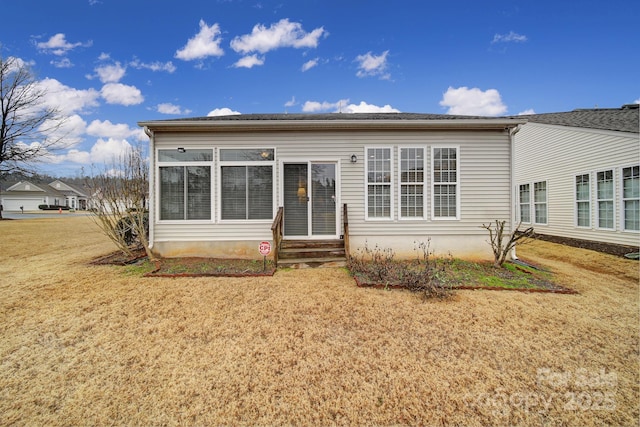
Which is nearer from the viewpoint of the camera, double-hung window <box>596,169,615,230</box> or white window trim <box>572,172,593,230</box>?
double-hung window <box>596,169,615,230</box>

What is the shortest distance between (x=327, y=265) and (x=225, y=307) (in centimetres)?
276

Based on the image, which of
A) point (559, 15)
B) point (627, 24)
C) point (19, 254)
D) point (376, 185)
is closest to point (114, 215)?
point (19, 254)

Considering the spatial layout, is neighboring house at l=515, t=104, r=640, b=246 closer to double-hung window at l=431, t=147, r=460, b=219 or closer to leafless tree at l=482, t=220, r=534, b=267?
leafless tree at l=482, t=220, r=534, b=267

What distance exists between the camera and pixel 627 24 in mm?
9297

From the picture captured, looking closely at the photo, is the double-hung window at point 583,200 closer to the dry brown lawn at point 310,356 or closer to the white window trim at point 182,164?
the dry brown lawn at point 310,356

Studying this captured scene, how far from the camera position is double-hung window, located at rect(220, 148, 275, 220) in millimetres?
6859

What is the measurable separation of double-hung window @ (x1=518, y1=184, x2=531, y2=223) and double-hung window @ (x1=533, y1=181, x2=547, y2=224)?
0.30 metres

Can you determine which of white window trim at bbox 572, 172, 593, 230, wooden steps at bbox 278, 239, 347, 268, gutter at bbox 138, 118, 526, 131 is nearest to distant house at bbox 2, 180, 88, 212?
gutter at bbox 138, 118, 526, 131

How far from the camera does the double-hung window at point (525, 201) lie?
36.8 feet

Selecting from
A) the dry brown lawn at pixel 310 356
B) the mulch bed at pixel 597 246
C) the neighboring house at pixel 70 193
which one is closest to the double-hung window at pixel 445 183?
the dry brown lawn at pixel 310 356

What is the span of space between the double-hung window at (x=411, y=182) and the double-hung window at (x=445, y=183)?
0.31 m

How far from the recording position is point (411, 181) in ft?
22.4

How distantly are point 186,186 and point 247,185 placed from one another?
167 cm

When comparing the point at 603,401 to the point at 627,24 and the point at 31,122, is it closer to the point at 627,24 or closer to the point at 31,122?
the point at 627,24
